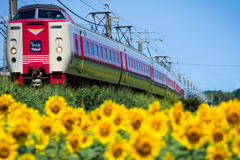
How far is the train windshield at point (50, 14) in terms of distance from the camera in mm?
13795

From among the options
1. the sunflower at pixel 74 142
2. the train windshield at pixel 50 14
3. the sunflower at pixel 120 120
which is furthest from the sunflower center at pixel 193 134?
the train windshield at pixel 50 14

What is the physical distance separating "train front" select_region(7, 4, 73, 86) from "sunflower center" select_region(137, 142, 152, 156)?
1116cm

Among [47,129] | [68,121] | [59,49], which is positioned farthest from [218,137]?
[59,49]

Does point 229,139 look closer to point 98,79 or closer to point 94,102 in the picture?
point 94,102

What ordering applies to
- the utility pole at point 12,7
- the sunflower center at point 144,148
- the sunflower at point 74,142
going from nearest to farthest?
the sunflower center at point 144,148
the sunflower at point 74,142
the utility pole at point 12,7

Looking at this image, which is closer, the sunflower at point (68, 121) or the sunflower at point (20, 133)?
the sunflower at point (20, 133)

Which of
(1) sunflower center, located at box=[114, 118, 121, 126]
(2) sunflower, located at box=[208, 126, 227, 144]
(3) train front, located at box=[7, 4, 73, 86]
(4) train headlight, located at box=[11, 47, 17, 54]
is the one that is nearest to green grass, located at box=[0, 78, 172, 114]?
(3) train front, located at box=[7, 4, 73, 86]

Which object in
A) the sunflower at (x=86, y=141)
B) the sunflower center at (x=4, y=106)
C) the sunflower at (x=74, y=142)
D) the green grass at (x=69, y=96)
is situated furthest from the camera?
the green grass at (x=69, y=96)

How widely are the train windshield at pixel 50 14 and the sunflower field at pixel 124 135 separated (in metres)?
10.9

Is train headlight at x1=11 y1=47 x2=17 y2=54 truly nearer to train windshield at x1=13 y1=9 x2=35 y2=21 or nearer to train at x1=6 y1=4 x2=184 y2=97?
train at x1=6 y1=4 x2=184 y2=97

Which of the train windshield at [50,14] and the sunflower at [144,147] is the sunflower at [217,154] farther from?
the train windshield at [50,14]

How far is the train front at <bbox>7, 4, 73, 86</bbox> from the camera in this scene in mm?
13109

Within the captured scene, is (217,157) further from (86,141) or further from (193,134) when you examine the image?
(86,141)

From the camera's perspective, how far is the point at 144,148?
6.91 ft
